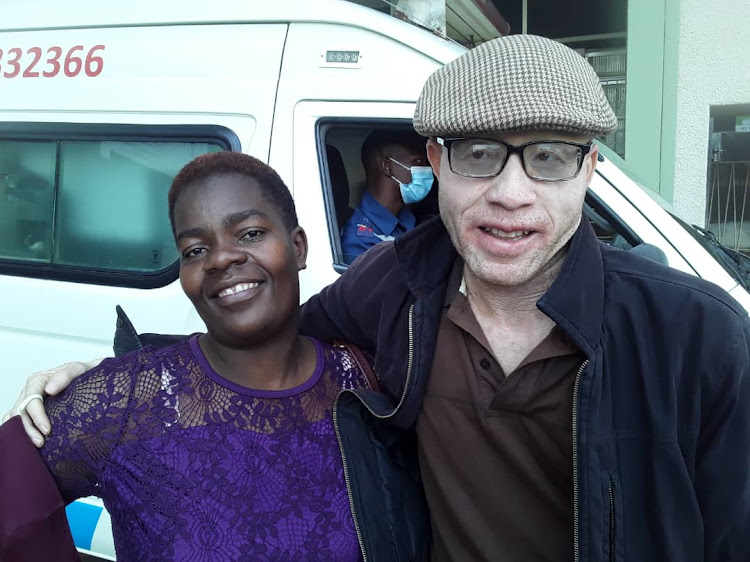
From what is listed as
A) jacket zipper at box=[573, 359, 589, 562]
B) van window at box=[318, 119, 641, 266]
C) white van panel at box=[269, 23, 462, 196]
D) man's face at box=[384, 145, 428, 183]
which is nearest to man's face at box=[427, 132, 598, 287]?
jacket zipper at box=[573, 359, 589, 562]

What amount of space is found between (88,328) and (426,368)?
5.87 feet

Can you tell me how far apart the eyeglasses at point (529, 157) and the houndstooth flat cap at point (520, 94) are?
0.04m

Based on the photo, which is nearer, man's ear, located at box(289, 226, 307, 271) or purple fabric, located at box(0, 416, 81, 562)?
purple fabric, located at box(0, 416, 81, 562)

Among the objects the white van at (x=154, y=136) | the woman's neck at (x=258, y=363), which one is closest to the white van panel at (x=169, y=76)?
the white van at (x=154, y=136)

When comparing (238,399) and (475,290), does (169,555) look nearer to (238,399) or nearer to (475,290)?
(238,399)

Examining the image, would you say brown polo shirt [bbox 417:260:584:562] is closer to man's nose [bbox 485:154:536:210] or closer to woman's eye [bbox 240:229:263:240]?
man's nose [bbox 485:154:536:210]

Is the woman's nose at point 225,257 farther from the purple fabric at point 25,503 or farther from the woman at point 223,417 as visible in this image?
the purple fabric at point 25,503

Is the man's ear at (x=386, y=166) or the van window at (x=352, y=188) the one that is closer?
the van window at (x=352, y=188)

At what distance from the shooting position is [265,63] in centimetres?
251

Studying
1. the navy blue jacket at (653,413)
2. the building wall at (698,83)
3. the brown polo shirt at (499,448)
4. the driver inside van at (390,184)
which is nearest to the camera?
the navy blue jacket at (653,413)

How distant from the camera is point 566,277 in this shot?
135 cm

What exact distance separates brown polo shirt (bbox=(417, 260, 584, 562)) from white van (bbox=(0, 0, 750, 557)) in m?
1.07

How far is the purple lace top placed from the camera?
Answer: 4.29 ft

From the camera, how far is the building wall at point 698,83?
17.4 ft
